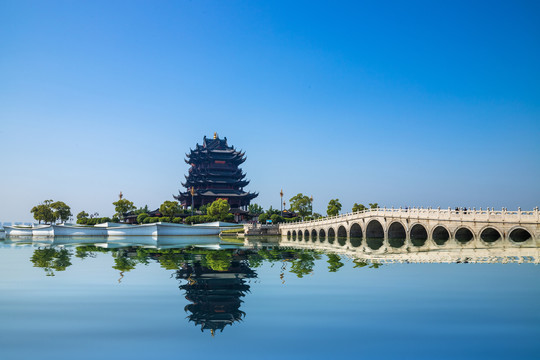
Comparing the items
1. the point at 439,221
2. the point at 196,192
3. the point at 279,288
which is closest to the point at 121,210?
the point at 196,192

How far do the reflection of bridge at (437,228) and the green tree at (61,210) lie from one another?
170 ft

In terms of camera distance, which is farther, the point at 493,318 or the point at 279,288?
the point at 279,288

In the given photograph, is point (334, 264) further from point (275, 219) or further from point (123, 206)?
point (123, 206)

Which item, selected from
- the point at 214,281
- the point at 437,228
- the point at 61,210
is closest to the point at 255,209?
the point at 61,210

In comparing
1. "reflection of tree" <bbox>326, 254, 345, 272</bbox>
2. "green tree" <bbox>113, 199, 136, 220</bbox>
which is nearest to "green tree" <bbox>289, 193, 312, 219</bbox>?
"green tree" <bbox>113, 199, 136, 220</bbox>

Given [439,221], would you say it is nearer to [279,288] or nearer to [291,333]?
[279,288]

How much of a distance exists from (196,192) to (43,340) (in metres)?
89.9

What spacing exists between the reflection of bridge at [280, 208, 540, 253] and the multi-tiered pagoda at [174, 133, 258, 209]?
37.4m

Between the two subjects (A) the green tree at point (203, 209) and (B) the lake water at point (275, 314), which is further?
(A) the green tree at point (203, 209)

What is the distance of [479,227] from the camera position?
1406 inches

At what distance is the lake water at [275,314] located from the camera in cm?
945

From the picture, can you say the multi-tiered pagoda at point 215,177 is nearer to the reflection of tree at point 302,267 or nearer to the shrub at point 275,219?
the shrub at point 275,219

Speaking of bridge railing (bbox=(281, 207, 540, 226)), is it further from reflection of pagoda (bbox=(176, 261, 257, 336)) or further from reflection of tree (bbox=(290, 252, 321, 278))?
reflection of pagoda (bbox=(176, 261, 257, 336))

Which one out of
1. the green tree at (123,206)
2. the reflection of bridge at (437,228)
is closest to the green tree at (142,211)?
the green tree at (123,206)
